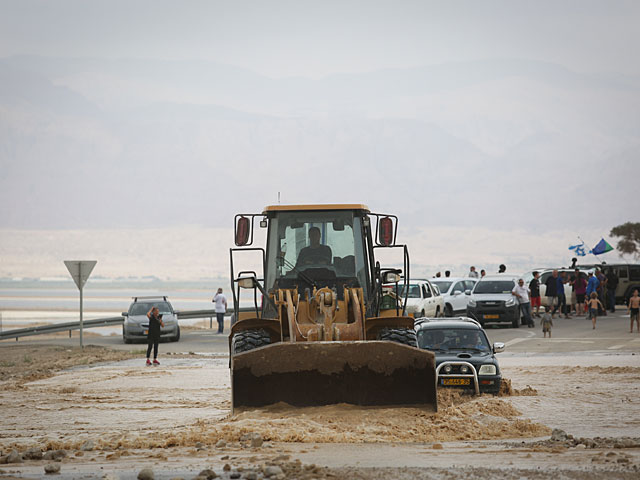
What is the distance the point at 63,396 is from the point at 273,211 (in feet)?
21.5

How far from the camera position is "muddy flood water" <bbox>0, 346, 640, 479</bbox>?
30.2 feet

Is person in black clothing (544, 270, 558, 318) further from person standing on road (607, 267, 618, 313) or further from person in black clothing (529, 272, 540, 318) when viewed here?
person standing on road (607, 267, 618, 313)

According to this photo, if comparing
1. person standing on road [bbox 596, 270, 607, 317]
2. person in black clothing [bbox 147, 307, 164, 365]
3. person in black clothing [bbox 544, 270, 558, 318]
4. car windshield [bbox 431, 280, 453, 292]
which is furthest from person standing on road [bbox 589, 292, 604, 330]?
person in black clothing [bbox 147, 307, 164, 365]

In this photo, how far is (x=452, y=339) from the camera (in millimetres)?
17062

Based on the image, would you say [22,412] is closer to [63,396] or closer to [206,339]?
[63,396]

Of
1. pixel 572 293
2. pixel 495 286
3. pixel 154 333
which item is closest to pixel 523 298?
pixel 495 286

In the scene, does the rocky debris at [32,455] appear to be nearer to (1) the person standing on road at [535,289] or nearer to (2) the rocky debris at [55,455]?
(2) the rocky debris at [55,455]

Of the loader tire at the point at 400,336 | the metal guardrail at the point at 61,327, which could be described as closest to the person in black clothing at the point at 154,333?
the metal guardrail at the point at 61,327

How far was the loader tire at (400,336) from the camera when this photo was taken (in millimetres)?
12750

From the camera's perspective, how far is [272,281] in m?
13.5

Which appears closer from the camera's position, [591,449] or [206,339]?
[591,449]

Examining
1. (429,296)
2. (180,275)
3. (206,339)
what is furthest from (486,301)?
(180,275)

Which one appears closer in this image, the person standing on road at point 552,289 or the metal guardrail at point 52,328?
the metal guardrail at point 52,328

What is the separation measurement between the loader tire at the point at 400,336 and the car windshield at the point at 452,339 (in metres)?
4.02
